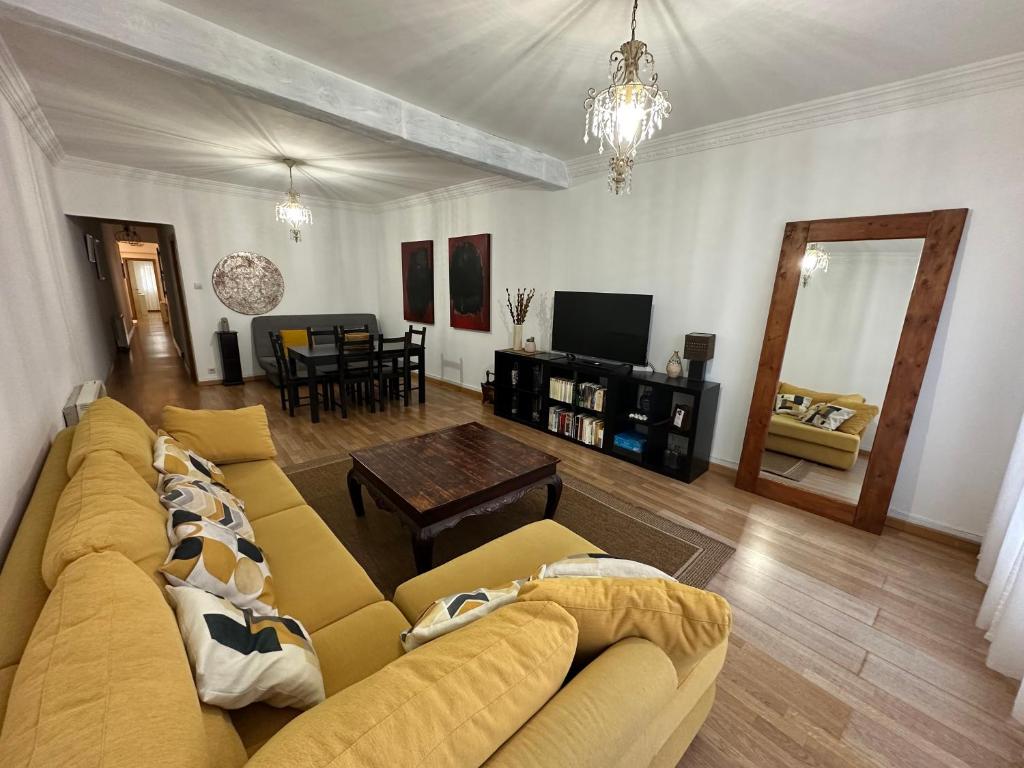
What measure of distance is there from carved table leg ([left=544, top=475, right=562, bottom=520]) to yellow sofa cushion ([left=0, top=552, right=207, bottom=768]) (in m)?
1.94

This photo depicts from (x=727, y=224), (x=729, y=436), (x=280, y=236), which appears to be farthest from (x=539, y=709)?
(x=280, y=236)

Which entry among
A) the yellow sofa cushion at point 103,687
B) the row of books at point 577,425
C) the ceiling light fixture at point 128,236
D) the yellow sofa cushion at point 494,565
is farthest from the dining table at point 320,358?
the ceiling light fixture at point 128,236

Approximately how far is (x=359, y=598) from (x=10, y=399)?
1728 millimetres

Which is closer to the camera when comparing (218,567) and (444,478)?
(218,567)

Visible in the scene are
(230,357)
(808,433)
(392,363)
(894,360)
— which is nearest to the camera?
(894,360)

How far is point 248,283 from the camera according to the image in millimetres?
5938

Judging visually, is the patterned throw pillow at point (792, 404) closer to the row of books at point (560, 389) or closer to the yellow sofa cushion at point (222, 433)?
the row of books at point (560, 389)

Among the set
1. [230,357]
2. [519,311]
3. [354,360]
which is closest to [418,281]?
[354,360]

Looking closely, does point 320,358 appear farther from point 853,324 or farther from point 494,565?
point 853,324

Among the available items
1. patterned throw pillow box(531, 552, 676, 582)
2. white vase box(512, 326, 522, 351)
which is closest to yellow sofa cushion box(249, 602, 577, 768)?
patterned throw pillow box(531, 552, 676, 582)

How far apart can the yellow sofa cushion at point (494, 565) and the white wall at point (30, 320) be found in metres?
1.41

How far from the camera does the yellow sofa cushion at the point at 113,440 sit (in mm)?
1502

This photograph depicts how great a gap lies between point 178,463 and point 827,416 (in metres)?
3.93

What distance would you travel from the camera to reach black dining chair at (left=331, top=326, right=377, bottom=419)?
14.4 ft
